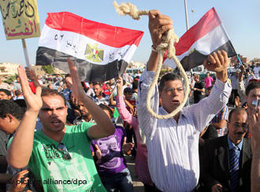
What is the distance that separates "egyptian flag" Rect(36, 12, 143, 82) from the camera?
324 centimetres

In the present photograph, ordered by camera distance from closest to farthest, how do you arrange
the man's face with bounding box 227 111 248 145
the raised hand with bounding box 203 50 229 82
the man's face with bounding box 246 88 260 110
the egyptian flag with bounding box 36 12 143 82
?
the raised hand with bounding box 203 50 229 82 < the man's face with bounding box 227 111 248 145 < the man's face with bounding box 246 88 260 110 < the egyptian flag with bounding box 36 12 143 82

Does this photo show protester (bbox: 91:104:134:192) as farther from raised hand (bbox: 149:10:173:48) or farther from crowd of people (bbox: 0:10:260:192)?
raised hand (bbox: 149:10:173:48)

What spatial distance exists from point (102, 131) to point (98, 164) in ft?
3.61

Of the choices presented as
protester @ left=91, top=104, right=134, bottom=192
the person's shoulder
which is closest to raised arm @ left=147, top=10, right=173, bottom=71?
the person's shoulder

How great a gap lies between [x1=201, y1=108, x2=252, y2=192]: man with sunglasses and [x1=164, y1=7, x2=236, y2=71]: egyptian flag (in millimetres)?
1502

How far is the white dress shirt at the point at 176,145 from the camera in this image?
64.3 inches

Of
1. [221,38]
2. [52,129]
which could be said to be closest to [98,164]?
[52,129]

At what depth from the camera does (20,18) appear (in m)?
2.66

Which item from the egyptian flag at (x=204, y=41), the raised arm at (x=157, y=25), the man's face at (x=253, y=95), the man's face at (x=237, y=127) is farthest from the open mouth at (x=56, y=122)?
the egyptian flag at (x=204, y=41)

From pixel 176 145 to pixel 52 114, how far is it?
1.06m

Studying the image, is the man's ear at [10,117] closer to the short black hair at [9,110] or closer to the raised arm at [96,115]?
the short black hair at [9,110]

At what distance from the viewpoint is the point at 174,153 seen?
1657mm

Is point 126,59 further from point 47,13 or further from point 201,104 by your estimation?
point 201,104

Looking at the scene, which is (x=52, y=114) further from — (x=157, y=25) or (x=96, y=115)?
(x=157, y=25)
